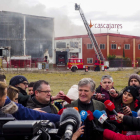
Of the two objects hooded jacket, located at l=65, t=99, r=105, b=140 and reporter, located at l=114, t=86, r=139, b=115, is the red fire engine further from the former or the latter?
hooded jacket, located at l=65, t=99, r=105, b=140

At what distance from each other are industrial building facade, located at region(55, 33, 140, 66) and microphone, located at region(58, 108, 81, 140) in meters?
38.9

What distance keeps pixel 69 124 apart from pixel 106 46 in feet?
142

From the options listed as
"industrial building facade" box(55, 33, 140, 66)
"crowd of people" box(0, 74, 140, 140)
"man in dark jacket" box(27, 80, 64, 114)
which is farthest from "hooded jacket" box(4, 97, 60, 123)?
"industrial building facade" box(55, 33, 140, 66)

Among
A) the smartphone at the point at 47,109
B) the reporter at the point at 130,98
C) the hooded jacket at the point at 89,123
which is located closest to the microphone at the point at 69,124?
the hooded jacket at the point at 89,123

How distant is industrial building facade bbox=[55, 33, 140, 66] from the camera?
42.6 meters

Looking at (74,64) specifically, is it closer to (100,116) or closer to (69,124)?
(100,116)

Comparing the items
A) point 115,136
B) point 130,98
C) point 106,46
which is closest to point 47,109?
point 115,136

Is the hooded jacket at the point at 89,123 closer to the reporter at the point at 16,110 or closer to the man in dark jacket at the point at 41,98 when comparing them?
the man in dark jacket at the point at 41,98

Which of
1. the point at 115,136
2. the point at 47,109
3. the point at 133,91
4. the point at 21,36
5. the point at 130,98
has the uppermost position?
the point at 21,36

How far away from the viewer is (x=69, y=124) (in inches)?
60.5

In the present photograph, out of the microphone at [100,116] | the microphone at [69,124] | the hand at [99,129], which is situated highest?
the microphone at [69,124]

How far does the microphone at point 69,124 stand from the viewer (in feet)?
4.81

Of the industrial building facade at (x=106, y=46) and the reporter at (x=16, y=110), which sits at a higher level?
the industrial building facade at (x=106, y=46)

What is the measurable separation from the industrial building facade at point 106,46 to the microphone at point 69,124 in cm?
3893
